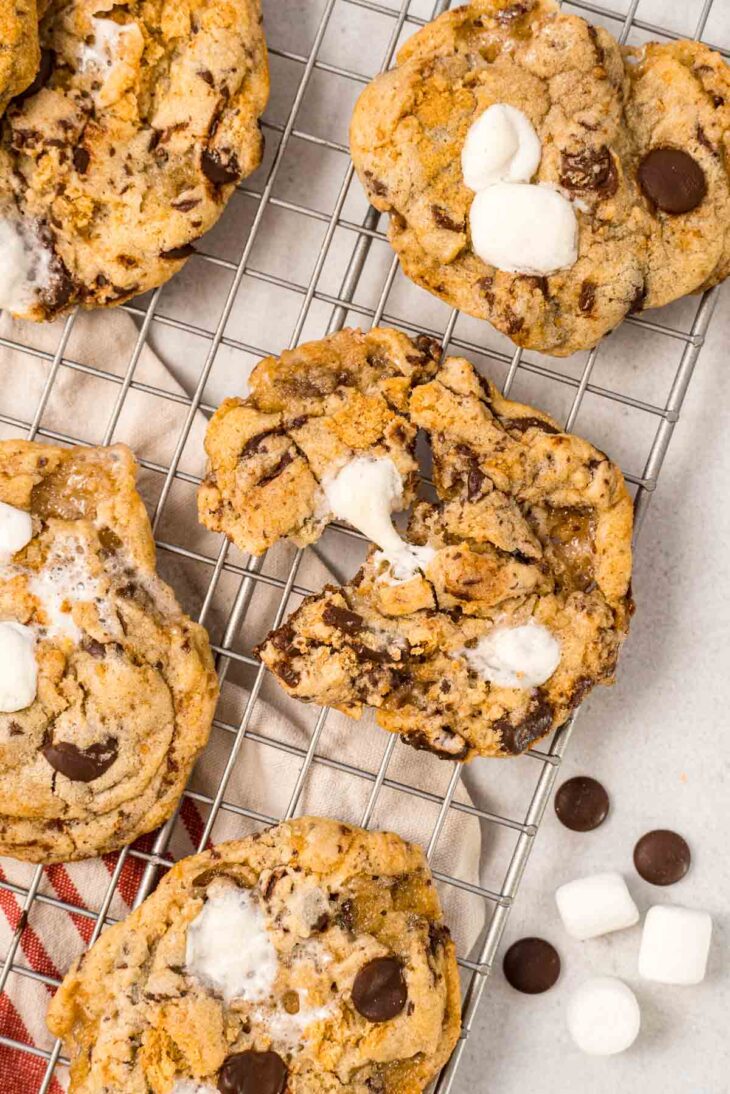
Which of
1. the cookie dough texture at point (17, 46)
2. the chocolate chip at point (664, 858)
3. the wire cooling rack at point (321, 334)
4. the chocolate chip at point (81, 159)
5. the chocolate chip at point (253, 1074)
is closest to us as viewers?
the cookie dough texture at point (17, 46)

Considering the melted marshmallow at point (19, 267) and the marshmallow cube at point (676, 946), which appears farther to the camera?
the marshmallow cube at point (676, 946)

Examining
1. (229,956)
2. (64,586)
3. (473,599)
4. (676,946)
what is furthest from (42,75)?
(676,946)

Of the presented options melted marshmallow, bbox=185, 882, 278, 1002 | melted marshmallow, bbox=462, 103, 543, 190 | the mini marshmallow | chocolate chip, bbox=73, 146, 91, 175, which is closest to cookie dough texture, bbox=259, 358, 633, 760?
melted marshmallow, bbox=462, 103, 543, 190

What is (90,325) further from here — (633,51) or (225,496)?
(633,51)

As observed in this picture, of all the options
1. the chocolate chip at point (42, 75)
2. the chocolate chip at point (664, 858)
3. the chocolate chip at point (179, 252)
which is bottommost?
the chocolate chip at point (664, 858)

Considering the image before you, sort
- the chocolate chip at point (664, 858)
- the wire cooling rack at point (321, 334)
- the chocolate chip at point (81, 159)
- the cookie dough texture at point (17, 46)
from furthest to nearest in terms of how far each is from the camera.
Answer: the chocolate chip at point (664, 858), the wire cooling rack at point (321, 334), the chocolate chip at point (81, 159), the cookie dough texture at point (17, 46)

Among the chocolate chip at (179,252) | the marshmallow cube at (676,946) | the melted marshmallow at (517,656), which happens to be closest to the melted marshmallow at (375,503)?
the melted marshmallow at (517,656)

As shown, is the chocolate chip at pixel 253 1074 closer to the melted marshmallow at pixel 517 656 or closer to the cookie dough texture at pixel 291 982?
the cookie dough texture at pixel 291 982

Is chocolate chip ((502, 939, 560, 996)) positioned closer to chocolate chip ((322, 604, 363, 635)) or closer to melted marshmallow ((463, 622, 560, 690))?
melted marshmallow ((463, 622, 560, 690))
